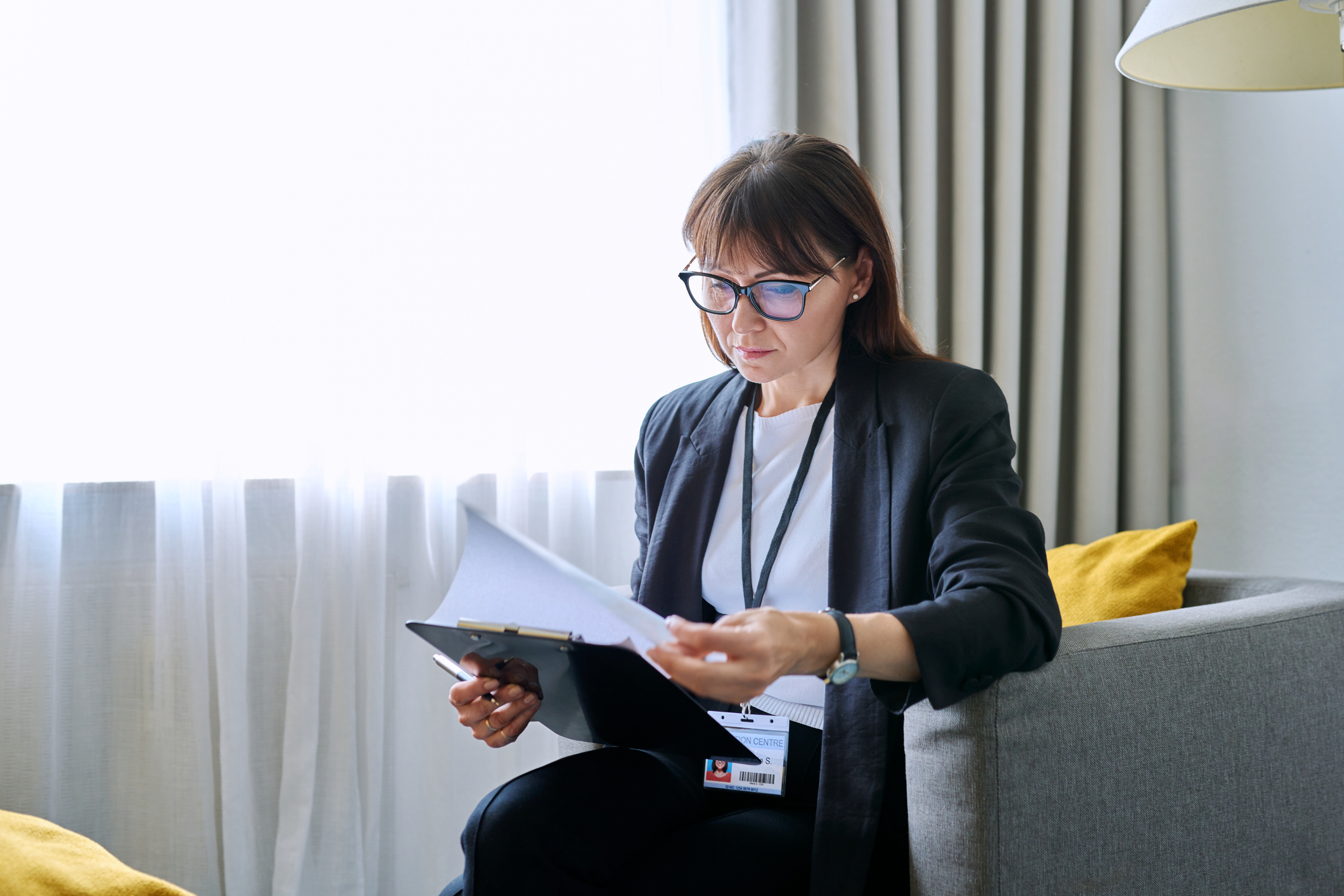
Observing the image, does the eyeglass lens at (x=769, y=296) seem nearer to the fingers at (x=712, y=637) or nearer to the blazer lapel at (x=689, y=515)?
the blazer lapel at (x=689, y=515)

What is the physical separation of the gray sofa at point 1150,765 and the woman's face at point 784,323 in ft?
1.51

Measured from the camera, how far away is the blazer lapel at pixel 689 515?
1215 mm

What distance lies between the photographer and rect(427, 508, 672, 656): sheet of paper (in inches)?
28.2

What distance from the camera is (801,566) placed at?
1.14m

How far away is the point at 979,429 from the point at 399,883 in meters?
1.30

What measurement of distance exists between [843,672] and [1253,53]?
46.4 inches

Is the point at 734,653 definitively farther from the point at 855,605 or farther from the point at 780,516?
the point at 780,516

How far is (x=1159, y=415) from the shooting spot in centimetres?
208

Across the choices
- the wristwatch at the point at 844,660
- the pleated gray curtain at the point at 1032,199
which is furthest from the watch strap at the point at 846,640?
the pleated gray curtain at the point at 1032,199

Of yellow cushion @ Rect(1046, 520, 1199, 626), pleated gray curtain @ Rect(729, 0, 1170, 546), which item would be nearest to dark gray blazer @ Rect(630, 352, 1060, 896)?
yellow cushion @ Rect(1046, 520, 1199, 626)

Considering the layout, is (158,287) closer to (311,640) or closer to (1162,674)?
(311,640)

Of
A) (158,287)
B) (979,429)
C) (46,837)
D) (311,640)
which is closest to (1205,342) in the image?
(979,429)

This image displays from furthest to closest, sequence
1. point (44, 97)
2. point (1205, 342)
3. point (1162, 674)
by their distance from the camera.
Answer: point (1205, 342) < point (44, 97) < point (1162, 674)

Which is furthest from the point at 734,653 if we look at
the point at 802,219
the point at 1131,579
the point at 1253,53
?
the point at 1253,53
